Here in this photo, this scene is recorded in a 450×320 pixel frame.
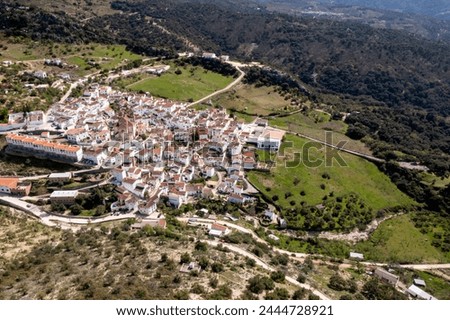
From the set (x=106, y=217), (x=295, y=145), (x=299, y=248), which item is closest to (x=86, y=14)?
(x=295, y=145)

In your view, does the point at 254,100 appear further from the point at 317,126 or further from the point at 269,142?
the point at 269,142

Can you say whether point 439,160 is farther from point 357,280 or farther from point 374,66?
point 374,66

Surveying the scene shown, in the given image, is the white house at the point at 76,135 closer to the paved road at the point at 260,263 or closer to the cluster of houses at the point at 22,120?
the cluster of houses at the point at 22,120

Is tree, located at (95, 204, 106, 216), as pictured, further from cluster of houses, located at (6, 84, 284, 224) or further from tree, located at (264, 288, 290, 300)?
tree, located at (264, 288, 290, 300)

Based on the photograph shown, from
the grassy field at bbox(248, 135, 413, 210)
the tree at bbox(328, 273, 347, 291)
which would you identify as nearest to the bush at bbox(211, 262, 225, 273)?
the tree at bbox(328, 273, 347, 291)

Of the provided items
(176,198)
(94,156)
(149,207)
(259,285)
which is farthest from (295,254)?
(94,156)

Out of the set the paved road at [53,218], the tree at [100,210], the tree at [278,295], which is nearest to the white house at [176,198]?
the paved road at [53,218]
